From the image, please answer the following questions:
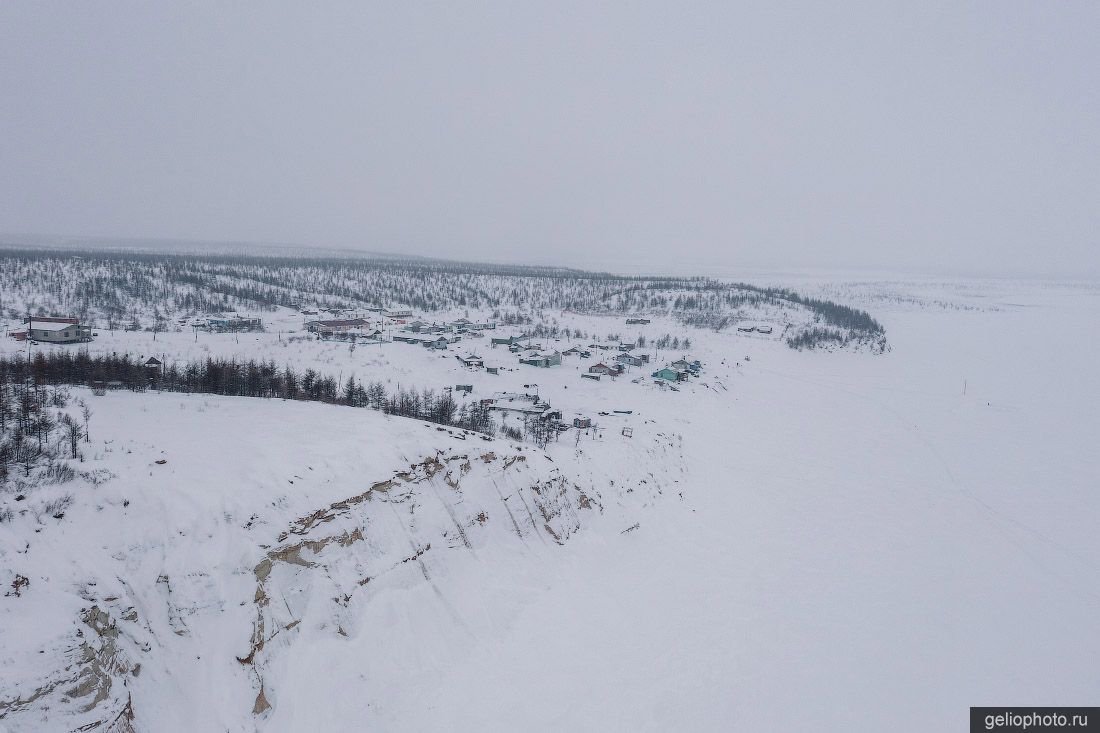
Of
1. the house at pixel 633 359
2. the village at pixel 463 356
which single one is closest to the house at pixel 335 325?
the village at pixel 463 356

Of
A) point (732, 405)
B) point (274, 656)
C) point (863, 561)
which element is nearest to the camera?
point (274, 656)

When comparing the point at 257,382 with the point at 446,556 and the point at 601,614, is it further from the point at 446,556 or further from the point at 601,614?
the point at 601,614

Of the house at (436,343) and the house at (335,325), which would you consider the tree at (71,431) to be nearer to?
the house at (436,343)

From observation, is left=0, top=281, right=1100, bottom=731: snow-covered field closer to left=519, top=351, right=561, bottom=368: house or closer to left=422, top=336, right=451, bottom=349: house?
left=519, top=351, right=561, bottom=368: house

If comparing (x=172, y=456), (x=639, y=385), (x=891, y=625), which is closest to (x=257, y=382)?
(x=172, y=456)

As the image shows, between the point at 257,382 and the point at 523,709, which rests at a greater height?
the point at 257,382

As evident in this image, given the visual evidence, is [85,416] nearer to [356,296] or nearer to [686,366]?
[686,366]

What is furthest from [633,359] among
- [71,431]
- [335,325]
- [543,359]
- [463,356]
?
[71,431]
